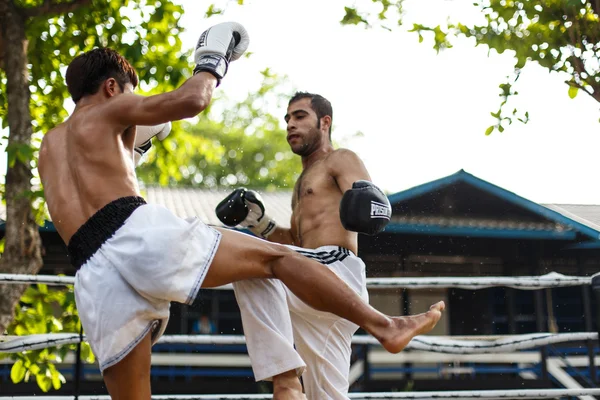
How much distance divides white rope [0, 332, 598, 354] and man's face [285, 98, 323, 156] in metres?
0.92

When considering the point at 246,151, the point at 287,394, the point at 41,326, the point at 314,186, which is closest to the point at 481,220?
the point at 41,326

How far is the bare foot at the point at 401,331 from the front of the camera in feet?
7.57

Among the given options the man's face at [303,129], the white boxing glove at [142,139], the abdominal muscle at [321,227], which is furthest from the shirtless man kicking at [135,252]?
the man's face at [303,129]

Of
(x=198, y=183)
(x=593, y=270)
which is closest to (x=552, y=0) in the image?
(x=593, y=270)

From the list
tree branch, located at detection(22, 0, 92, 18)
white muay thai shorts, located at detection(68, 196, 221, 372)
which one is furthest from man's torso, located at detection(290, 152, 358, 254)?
tree branch, located at detection(22, 0, 92, 18)

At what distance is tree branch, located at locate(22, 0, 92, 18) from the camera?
16.2 feet

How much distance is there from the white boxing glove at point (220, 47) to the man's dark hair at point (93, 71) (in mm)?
259

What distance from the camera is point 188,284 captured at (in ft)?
7.26

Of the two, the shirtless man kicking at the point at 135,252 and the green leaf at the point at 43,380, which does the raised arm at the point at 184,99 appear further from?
the green leaf at the point at 43,380

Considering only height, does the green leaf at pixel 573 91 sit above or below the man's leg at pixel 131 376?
above

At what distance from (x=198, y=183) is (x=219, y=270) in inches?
1130

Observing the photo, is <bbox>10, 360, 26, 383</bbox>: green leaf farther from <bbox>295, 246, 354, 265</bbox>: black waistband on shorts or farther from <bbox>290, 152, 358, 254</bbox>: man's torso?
<bbox>295, 246, 354, 265</bbox>: black waistband on shorts

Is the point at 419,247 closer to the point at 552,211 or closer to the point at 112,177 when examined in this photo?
the point at 552,211

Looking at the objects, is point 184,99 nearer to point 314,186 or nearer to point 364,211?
point 364,211
